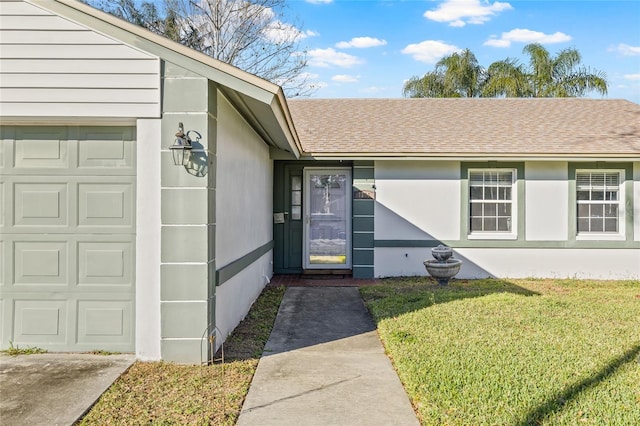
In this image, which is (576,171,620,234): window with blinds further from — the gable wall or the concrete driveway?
the concrete driveway

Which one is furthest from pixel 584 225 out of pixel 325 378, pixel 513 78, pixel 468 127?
pixel 513 78

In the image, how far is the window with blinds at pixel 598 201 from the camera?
10.1 meters

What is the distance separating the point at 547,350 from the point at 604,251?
641 centimetres

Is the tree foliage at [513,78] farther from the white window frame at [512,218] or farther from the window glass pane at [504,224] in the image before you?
the window glass pane at [504,224]

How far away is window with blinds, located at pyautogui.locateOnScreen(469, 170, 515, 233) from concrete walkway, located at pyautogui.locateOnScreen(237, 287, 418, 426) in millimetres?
4749

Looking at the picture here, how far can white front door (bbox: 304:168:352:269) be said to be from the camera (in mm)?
10539

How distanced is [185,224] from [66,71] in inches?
75.9

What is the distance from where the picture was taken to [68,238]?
4.66m

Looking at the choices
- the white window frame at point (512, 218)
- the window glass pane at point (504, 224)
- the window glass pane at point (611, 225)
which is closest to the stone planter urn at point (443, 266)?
the white window frame at point (512, 218)

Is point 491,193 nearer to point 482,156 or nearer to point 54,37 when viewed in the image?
point 482,156

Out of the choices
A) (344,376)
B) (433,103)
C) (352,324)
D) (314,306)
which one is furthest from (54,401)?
(433,103)

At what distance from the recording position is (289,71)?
20047 millimetres

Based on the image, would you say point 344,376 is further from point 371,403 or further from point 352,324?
point 352,324

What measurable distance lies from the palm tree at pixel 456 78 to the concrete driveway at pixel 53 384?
1086 inches
